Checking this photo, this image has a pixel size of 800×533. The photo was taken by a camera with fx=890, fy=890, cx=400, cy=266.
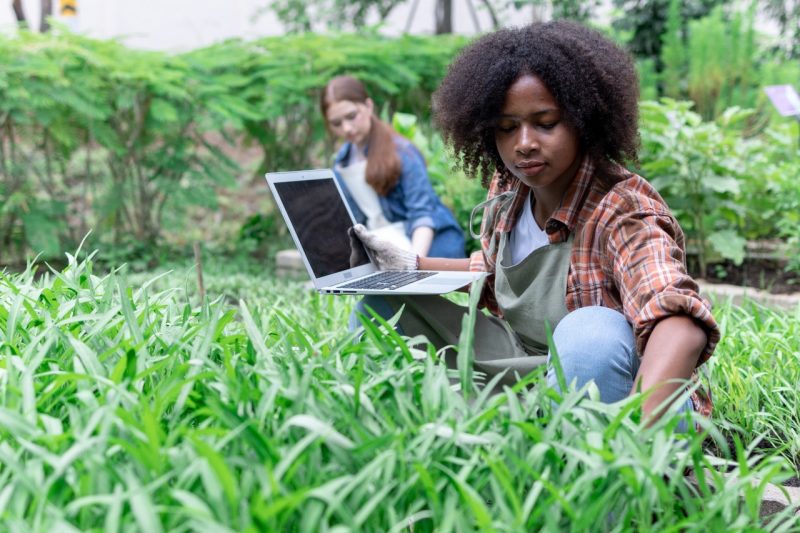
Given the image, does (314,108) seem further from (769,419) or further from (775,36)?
(775,36)

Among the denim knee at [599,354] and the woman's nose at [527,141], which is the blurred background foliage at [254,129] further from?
the denim knee at [599,354]

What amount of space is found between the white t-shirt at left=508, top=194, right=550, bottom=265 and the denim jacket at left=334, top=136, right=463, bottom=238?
78.7 inches

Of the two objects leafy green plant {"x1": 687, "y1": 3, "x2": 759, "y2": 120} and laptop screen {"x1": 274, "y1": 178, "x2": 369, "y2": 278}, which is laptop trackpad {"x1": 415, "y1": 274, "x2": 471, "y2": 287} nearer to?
laptop screen {"x1": 274, "y1": 178, "x2": 369, "y2": 278}

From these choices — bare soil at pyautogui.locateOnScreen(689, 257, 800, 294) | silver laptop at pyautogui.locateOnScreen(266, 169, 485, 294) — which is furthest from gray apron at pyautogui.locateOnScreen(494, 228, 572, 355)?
bare soil at pyautogui.locateOnScreen(689, 257, 800, 294)

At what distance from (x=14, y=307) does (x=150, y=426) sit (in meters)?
0.86

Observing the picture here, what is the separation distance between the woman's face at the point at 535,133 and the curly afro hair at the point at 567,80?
0.8 inches

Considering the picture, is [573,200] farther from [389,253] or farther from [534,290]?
[389,253]

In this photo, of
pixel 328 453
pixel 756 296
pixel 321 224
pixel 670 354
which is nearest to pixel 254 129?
pixel 756 296

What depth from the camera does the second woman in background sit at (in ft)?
14.8

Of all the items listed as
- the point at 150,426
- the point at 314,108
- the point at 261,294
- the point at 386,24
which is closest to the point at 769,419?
the point at 150,426

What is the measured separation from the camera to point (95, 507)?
1285 mm

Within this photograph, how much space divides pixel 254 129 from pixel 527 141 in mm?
4880

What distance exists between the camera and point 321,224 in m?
2.77

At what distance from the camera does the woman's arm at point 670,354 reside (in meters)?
1.69
